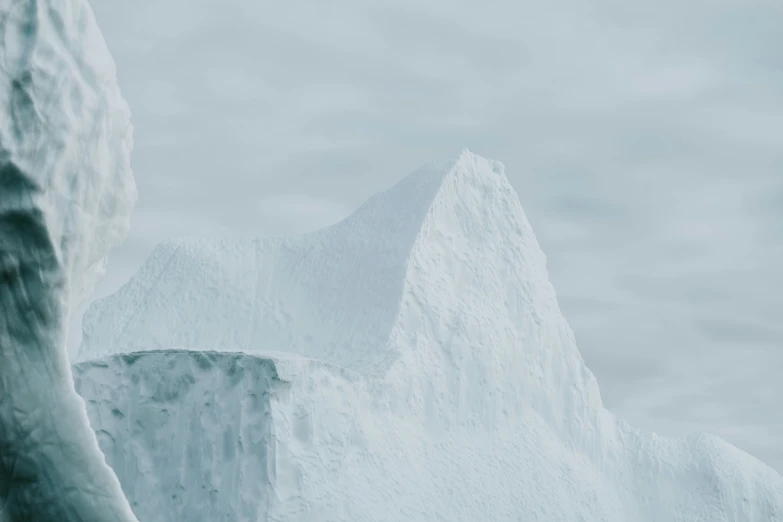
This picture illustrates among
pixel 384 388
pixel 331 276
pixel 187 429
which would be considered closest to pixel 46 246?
pixel 187 429

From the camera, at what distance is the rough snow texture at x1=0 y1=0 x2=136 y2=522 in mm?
3723

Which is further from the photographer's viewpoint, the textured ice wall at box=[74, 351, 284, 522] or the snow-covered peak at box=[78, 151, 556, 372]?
the snow-covered peak at box=[78, 151, 556, 372]

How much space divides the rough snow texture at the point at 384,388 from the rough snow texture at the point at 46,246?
1143 centimetres

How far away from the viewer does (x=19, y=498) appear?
386cm

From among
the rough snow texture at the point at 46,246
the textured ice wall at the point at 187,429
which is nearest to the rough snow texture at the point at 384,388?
the textured ice wall at the point at 187,429

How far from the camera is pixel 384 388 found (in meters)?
18.0

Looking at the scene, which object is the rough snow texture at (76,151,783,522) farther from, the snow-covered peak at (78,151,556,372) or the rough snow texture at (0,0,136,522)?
the rough snow texture at (0,0,136,522)

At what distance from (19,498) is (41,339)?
1.98 ft

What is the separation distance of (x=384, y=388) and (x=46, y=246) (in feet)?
47.3

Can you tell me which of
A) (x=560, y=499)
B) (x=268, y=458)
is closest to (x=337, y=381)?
(x=268, y=458)

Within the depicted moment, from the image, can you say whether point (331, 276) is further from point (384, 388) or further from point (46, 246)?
point (46, 246)

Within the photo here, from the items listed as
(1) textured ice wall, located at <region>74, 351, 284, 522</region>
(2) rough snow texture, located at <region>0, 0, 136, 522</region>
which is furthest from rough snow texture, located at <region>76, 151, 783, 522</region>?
(2) rough snow texture, located at <region>0, 0, 136, 522</region>

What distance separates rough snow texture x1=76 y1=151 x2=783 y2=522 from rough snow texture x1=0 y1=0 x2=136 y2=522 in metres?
11.4

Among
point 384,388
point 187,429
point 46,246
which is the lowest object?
point 46,246
